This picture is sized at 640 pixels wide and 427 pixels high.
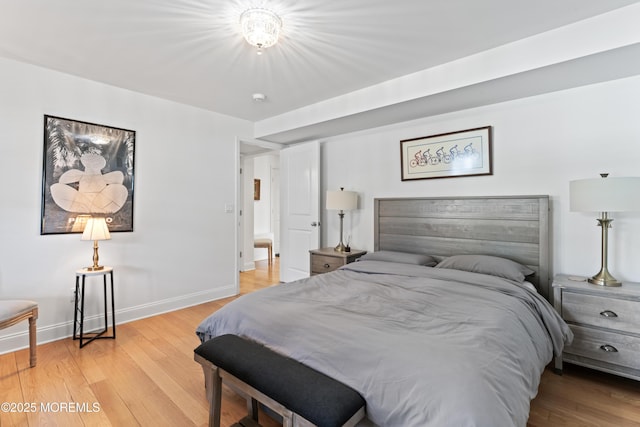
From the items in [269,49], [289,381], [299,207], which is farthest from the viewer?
[299,207]

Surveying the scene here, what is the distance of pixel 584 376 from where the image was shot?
2.20 meters

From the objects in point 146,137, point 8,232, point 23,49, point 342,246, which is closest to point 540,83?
point 342,246

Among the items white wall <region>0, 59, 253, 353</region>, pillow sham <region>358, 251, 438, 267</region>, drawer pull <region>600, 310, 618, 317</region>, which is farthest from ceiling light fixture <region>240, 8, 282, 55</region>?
drawer pull <region>600, 310, 618, 317</region>

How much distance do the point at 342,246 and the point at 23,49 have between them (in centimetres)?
342

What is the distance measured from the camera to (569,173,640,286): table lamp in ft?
6.76

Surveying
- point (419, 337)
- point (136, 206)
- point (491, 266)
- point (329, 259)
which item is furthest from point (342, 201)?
point (419, 337)

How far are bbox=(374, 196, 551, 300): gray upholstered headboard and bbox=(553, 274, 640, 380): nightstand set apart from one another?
0.35 meters

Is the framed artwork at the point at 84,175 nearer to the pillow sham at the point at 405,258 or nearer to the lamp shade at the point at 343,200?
the lamp shade at the point at 343,200

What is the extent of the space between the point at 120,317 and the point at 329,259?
2.31 metres

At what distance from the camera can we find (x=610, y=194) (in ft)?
6.86

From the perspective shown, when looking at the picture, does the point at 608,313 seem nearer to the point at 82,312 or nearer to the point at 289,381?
the point at 289,381

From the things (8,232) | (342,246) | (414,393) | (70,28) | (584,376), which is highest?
(70,28)

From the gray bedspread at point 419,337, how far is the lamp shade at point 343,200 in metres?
1.43

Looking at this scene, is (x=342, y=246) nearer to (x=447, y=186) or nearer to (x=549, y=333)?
(x=447, y=186)
